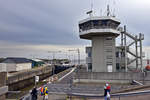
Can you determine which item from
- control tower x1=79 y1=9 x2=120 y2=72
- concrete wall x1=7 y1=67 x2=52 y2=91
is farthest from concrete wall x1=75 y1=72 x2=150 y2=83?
concrete wall x1=7 y1=67 x2=52 y2=91

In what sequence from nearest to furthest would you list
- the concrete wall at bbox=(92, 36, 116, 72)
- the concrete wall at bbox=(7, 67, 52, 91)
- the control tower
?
the control tower < the concrete wall at bbox=(92, 36, 116, 72) < the concrete wall at bbox=(7, 67, 52, 91)

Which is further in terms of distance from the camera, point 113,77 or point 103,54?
point 103,54

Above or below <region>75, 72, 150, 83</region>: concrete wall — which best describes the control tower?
above

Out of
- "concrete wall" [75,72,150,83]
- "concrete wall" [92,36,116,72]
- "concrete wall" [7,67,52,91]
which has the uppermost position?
"concrete wall" [92,36,116,72]

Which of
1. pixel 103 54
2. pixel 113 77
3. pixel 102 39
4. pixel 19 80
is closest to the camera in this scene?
pixel 113 77

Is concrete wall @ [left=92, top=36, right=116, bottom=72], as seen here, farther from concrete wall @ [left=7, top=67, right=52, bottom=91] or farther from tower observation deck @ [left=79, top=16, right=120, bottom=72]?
concrete wall @ [left=7, top=67, right=52, bottom=91]

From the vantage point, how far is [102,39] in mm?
25844

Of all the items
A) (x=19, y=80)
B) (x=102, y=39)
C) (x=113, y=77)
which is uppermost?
(x=102, y=39)

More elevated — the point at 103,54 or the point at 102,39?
the point at 102,39

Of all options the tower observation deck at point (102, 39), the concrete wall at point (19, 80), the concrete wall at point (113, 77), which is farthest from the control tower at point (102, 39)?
the concrete wall at point (19, 80)

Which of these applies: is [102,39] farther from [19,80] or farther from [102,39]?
[19,80]

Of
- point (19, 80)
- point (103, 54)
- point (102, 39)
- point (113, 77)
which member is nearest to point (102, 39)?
point (102, 39)

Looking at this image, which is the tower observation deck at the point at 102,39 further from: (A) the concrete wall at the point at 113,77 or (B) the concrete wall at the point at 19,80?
(B) the concrete wall at the point at 19,80

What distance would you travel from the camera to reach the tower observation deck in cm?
2441
